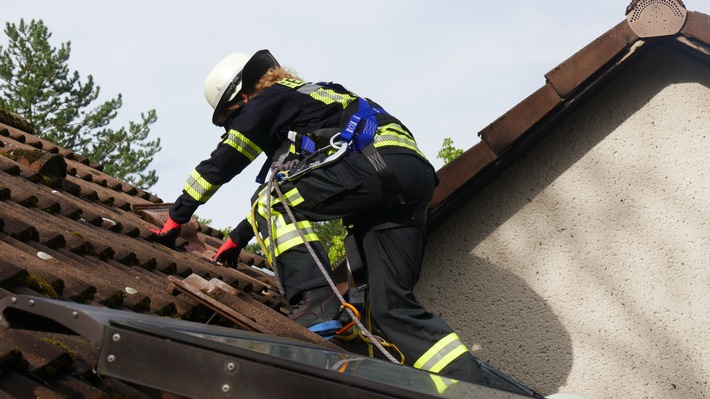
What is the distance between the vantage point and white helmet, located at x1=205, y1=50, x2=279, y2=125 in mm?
4980

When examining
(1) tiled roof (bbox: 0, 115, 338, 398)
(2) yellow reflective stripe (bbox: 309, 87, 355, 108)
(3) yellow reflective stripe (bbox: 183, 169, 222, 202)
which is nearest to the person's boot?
(1) tiled roof (bbox: 0, 115, 338, 398)

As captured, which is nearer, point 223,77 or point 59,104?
point 223,77

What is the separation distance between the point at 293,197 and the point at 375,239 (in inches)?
16.4

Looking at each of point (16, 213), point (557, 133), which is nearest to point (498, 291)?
point (557, 133)

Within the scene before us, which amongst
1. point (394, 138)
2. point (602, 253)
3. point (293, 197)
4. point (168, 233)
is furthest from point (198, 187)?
point (602, 253)

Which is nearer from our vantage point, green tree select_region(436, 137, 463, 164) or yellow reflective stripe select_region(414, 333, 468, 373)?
yellow reflective stripe select_region(414, 333, 468, 373)

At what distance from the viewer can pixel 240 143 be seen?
4582 millimetres

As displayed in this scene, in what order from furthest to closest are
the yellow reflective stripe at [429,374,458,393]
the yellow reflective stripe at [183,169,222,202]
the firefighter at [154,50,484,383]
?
1. the yellow reflective stripe at [183,169,222,202]
2. the firefighter at [154,50,484,383]
3. the yellow reflective stripe at [429,374,458,393]

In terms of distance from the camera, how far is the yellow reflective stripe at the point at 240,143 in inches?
180

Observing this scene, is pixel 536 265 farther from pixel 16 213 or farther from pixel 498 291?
pixel 16 213

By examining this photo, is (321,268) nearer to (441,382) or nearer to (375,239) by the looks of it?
(375,239)

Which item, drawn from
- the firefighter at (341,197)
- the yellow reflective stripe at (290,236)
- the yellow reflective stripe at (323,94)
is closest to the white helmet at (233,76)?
the firefighter at (341,197)

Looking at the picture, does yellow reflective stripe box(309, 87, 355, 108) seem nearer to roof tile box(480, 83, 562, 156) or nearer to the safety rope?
the safety rope

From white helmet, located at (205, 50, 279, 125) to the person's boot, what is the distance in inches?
53.8
